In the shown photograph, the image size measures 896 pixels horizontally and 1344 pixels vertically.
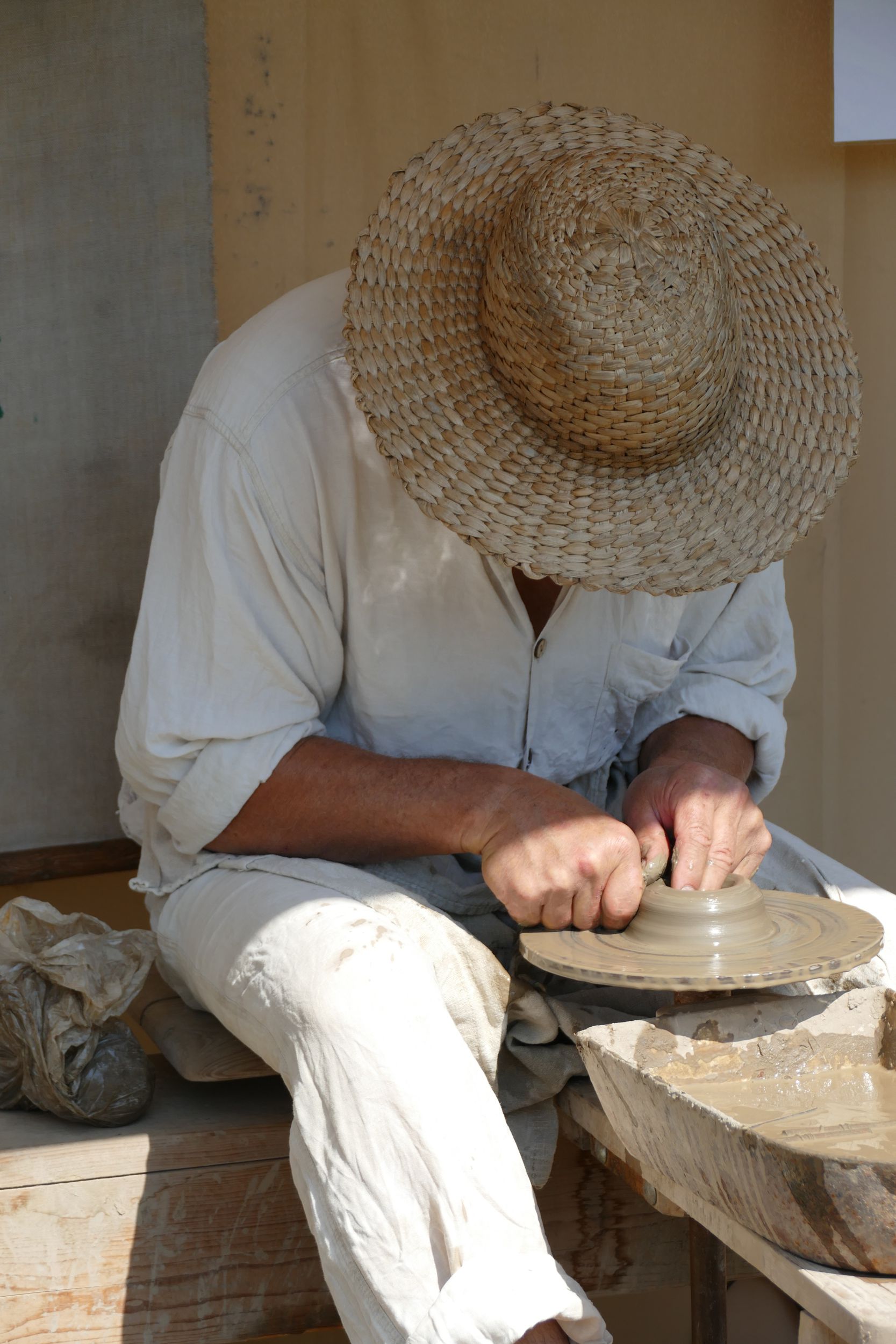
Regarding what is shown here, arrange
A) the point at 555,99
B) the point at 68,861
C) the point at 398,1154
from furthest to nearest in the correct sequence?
the point at 555,99
the point at 68,861
the point at 398,1154

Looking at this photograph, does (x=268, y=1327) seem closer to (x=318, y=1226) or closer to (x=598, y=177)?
(x=318, y=1226)

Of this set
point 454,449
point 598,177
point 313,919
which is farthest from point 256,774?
point 598,177

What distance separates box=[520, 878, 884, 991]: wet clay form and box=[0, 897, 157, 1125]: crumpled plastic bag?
0.63 meters

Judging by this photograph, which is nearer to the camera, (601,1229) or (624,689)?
(601,1229)

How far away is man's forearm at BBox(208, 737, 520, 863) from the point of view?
1768 mm

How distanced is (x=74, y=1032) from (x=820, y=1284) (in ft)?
3.59

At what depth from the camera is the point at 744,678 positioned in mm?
2209

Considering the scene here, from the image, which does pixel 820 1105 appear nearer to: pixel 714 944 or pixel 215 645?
pixel 714 944

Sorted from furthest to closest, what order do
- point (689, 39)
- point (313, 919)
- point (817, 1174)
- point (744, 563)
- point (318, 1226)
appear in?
point (689, 39)
point (744, 563)
point (313, 919)
point (318, 1226)
point (817, 1174)

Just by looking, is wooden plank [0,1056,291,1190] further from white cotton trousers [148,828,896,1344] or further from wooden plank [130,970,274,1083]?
white cotton trousers [148,828,896,1344]

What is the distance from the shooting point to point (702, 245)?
1.59 m

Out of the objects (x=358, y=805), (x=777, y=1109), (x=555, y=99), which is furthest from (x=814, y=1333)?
(x=555, y=99)

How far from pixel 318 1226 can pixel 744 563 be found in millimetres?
956

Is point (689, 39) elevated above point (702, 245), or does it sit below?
above
